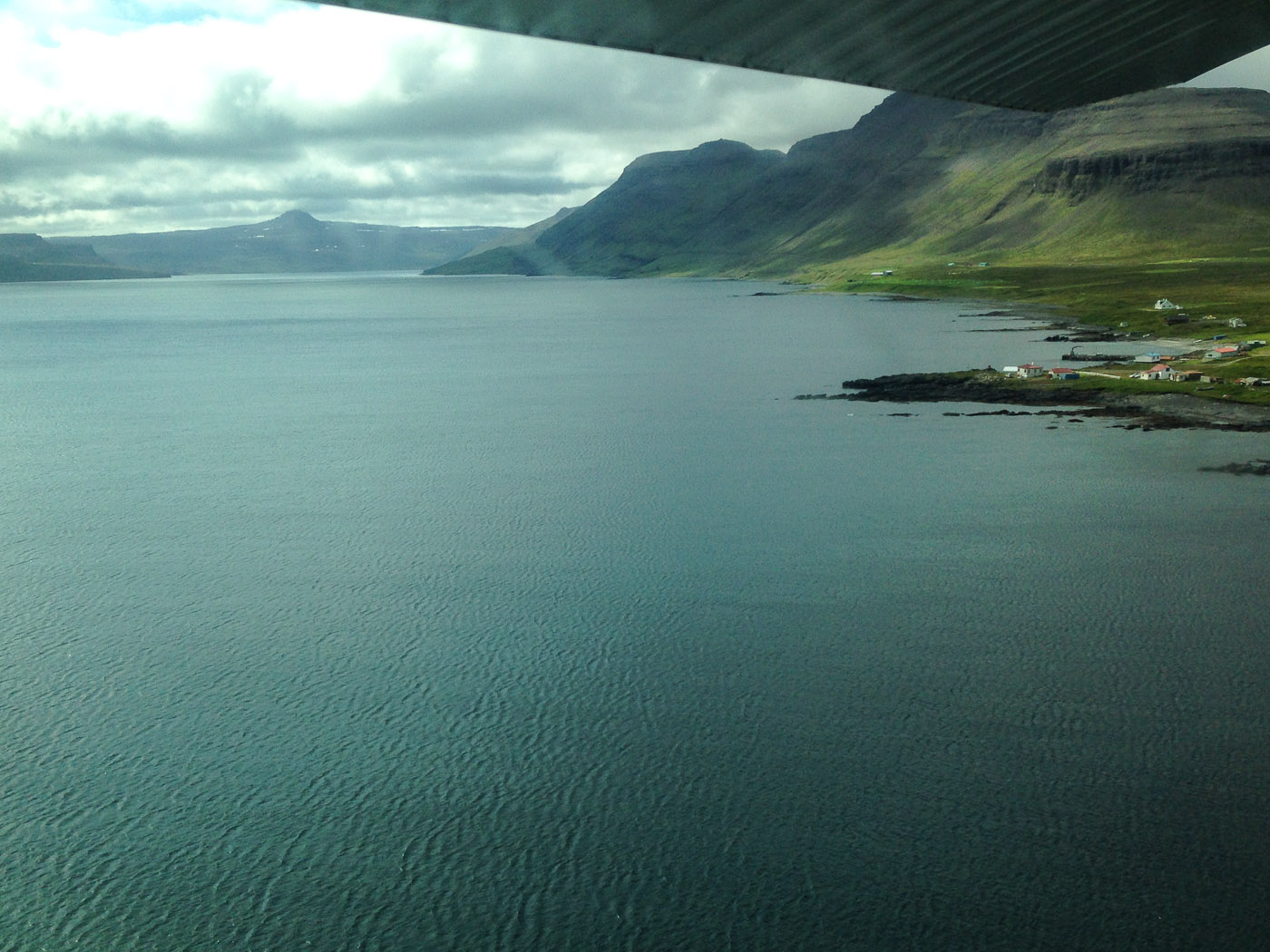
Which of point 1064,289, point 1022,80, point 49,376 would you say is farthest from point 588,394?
point 1064,289

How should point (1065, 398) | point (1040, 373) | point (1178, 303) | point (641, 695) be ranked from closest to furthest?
point (641, 695) < point (1065, 398) < point (1040, 373) < point (1178, 303)

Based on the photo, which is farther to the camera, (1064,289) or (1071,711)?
(1064,289)

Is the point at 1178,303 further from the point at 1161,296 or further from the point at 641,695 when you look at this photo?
the point at 641,695

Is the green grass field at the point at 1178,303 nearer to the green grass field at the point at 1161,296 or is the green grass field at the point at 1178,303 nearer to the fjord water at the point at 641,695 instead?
the green grass field at the point at 1161,296

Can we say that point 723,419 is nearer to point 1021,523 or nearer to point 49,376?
point 1021,523

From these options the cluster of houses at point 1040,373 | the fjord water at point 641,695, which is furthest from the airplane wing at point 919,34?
the cluster of houses at point 1040,373

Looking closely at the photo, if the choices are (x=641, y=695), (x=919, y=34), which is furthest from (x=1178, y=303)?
(x=919, y=34)
